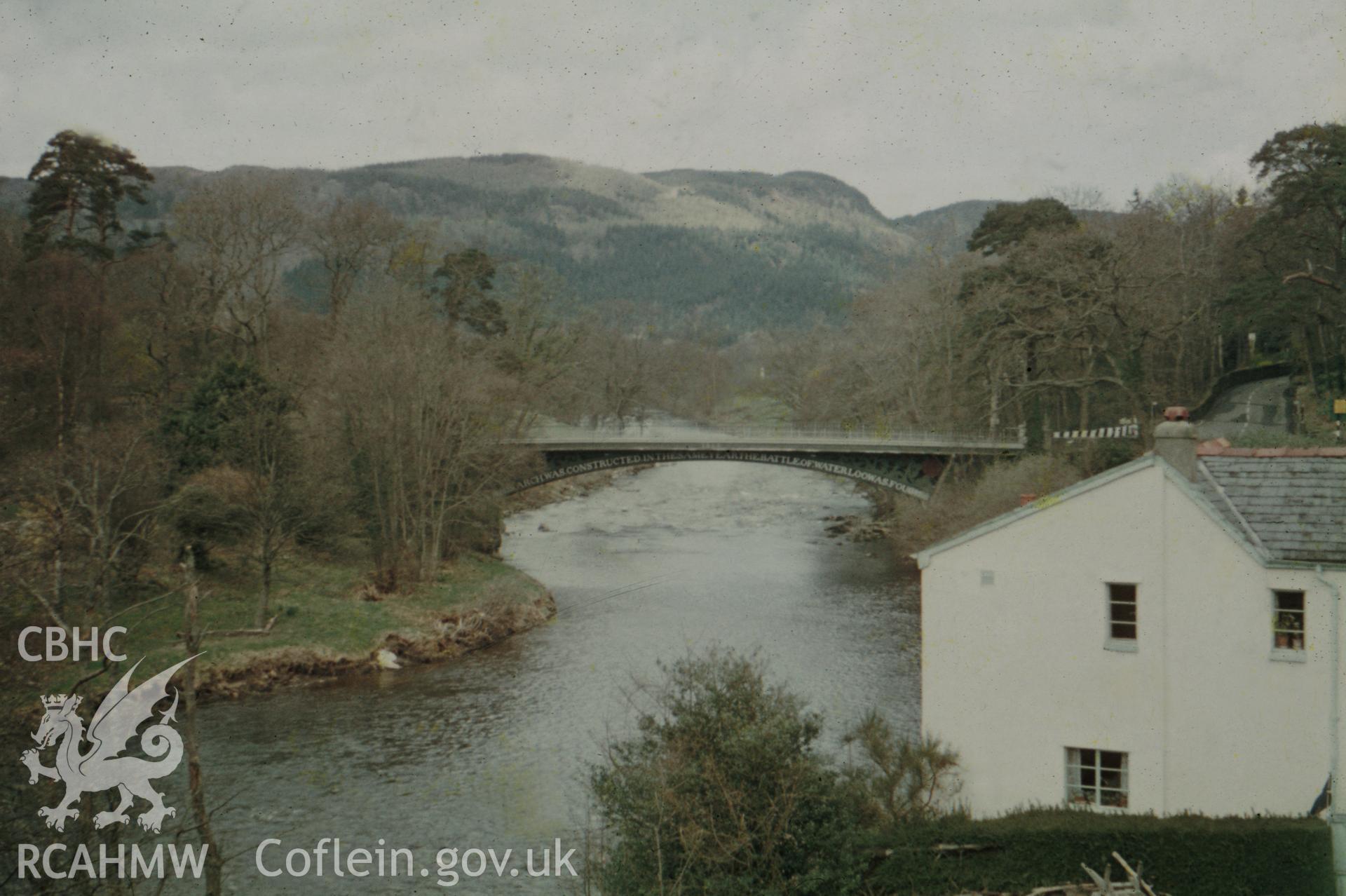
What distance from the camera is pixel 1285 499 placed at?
49.3 ft

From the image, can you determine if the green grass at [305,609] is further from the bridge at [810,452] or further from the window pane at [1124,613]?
the window pane at [1124,613]

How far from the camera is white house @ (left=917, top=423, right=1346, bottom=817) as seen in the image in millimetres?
14406

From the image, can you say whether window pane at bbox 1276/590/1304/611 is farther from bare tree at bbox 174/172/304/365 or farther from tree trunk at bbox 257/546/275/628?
bare tree at bbox 174/172/304/365

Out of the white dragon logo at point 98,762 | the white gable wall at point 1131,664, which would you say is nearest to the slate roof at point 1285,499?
the white gable wall at point 1131,664

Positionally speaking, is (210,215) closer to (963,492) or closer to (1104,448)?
(963,492)

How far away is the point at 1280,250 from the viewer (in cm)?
4081

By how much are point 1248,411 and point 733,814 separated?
1511 inches

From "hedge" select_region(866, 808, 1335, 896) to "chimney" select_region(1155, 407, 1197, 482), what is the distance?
5.15 metres

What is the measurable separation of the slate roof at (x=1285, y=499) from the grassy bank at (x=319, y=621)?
22.2m

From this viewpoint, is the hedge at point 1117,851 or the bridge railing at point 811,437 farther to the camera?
the bridge railing at point 811,437

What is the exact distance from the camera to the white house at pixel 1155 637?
47.3ft

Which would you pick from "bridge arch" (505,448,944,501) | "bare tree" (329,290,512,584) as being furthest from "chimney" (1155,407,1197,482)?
"bridge arch" (505,448,944,501)

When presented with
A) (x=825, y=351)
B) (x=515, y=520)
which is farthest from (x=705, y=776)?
(x=825, y=351)

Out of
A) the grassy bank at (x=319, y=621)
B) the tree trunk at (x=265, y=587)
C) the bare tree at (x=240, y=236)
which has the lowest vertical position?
the grassy bank at (x=319, y=621)
